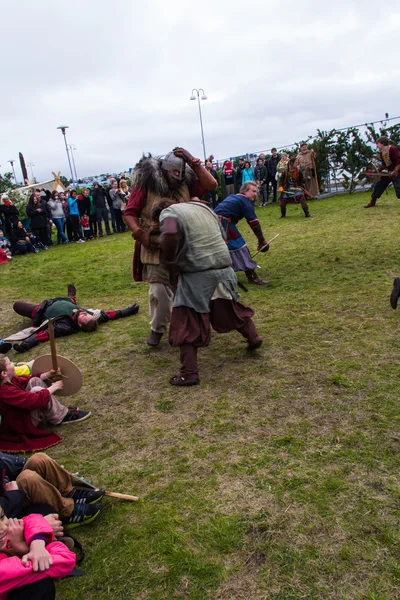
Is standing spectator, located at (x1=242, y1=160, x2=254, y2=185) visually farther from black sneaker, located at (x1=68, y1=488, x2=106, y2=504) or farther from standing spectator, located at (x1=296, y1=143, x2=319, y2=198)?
black sneaker, located at (x1=68, y1=488, x2=106, y2=504)

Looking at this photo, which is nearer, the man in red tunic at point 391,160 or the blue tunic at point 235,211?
the blue tunic at point 235,211

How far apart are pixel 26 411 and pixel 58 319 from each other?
103 inches

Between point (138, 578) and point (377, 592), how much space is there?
40.3 inches

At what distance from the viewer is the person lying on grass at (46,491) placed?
8.04 feet

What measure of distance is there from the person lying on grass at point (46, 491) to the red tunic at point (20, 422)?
0.58m

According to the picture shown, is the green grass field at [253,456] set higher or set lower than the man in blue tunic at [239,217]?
lower

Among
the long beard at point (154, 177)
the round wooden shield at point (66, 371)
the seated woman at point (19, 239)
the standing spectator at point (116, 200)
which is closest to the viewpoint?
the round wooden shield at point (66, 371)

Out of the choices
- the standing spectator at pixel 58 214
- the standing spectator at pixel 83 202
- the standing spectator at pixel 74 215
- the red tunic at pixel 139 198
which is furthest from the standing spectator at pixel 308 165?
the red tunic at pixel 139 198

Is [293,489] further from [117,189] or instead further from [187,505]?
[117,189]

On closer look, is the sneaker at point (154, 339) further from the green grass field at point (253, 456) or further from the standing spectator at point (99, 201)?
the standing spectator at point (99, 201)

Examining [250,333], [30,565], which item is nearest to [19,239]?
[250,333]

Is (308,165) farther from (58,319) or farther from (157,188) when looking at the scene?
(157,188)


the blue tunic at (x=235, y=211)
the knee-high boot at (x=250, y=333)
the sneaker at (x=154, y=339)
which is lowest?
the sneaker at (x=154, y=339)

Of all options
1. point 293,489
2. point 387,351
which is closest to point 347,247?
point 387,351
